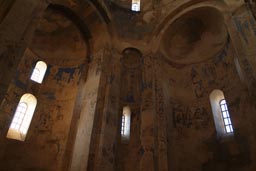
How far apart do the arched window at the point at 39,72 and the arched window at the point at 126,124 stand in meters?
5.13

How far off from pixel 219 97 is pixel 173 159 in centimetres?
381

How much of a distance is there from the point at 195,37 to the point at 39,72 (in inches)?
353

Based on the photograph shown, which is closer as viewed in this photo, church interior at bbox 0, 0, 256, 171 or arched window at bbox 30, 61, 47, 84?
church interior at bbox 0, 0, 256, 171

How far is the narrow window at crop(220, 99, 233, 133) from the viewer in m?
8.66

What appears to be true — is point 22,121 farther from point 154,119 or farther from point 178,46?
point 178,46

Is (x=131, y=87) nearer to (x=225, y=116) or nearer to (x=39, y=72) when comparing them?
(x=225, y=116)

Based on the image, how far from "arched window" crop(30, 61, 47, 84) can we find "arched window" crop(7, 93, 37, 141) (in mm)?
1146

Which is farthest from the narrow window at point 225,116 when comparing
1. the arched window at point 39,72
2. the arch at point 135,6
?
the arched window at point 39,72

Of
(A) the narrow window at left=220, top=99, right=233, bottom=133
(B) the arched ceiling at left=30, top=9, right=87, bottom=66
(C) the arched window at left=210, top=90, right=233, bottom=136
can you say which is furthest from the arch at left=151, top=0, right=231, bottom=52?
(A) the narrow window at left=220, top=99, right=233, bottom=133

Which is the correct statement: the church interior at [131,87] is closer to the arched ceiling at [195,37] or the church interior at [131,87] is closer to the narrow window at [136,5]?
the arched ceiling at [195,37]

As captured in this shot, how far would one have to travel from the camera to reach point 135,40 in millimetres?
10758

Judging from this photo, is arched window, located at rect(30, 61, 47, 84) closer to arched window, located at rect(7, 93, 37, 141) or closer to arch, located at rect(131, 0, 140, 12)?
arched window, located at rect(7, 93, 37, 141)

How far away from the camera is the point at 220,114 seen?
30.1ft

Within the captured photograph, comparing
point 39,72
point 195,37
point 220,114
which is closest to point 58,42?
point 39,72
